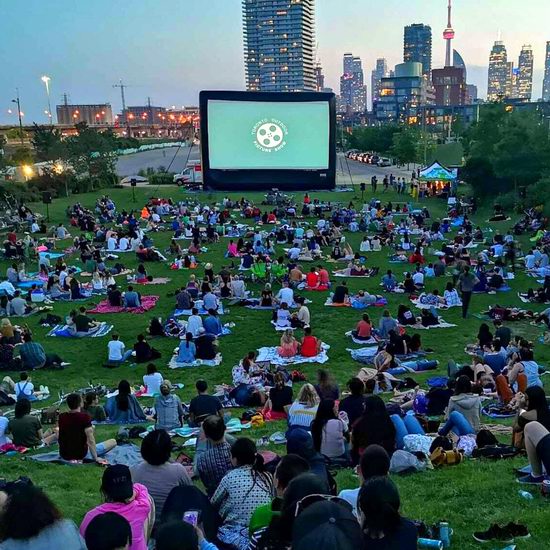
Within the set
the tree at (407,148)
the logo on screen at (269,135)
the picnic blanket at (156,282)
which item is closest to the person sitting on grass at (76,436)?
the picnic blanket at (156,282)

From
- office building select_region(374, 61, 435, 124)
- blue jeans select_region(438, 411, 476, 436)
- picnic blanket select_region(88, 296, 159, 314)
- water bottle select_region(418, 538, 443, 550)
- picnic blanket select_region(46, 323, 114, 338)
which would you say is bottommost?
picnic blanket select_region(46, 323, 114, 338)

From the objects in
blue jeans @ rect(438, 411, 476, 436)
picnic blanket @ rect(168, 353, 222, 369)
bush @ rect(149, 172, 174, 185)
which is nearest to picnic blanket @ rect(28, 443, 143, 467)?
blue jeans @ rect(438, 411, 476, 436)

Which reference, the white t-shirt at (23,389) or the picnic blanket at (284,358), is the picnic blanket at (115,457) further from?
the picnic blanket at (284,358)

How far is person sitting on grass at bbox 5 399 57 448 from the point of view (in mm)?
8281

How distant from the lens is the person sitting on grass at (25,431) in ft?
27.2

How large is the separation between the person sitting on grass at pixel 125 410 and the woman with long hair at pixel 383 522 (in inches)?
257

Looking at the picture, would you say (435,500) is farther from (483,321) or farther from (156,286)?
(156,286)

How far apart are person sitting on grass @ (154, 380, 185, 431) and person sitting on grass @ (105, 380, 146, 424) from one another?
21.9 inches

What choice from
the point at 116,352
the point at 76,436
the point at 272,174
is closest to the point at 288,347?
the point at 116,352

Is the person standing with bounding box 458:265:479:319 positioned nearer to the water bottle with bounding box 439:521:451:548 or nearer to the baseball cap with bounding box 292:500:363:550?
the water bottle with bounding box 439:521:451:548

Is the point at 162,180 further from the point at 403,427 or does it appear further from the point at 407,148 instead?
the point at 403,427

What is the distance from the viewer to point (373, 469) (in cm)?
419

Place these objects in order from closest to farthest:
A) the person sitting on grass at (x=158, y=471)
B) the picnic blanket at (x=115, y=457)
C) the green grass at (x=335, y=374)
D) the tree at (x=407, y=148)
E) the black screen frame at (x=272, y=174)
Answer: the person sitting on grass at (x=158, y=471), the green grass at (x=335, y=374), the picnic blanket at (x=115, y=457), the black screen frame at (x=272, y=174), the tree at (x=407, y=148)

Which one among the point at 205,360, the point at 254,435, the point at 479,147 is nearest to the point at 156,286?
the point at 205,360
